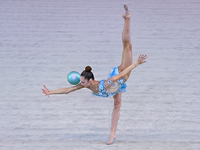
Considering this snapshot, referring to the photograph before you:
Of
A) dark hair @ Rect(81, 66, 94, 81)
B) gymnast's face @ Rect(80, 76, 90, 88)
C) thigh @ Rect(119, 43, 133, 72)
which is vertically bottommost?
gymnast's face @ Rect(80, 76, 90, 88)

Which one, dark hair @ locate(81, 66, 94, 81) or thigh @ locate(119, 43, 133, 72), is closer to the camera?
dark hair @ locate(81, 66, 94, 81)

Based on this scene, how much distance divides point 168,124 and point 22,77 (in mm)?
2444

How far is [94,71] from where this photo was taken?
529cm

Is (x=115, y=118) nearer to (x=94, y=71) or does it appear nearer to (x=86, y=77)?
(x=86, y=77)

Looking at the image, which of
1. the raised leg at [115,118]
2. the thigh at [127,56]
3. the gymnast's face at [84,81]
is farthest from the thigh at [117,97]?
the gymnast's face at [84,81]

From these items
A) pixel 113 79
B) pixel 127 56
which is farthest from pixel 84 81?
pixel 127 56

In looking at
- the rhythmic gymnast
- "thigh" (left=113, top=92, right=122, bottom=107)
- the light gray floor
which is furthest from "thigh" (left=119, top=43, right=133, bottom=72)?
the light gray floor

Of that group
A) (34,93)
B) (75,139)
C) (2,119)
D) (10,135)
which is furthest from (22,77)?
(75,139)

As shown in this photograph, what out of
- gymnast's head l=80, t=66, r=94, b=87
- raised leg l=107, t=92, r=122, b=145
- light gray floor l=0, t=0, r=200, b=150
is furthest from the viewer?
light gray floor l=0, t=0, r=200, b=150

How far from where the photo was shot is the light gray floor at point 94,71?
376cm

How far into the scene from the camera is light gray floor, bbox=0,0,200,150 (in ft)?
12.3

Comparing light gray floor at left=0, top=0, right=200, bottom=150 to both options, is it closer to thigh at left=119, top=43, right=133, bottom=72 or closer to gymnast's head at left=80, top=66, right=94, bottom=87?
gymnast's head at left=80, top=66, right=94, bottom=87

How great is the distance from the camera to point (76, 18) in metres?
7.01

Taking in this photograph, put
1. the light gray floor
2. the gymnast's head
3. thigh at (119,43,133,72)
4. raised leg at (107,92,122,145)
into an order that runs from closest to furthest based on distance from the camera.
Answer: the gymnast's head, thigh at (119,43,133,72), raised leg at (107,92,122,145), the light gray floor
